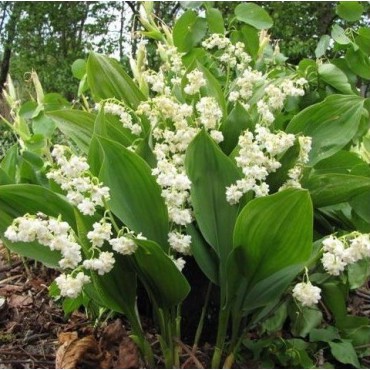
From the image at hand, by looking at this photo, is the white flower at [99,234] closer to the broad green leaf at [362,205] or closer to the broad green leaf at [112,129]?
the broad green leaf at [112,129]

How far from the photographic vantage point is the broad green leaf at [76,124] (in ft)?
4.23

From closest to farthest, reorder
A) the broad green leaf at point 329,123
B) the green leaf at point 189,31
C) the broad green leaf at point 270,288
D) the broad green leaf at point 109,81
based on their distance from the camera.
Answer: the broad green leaf at point 270,288, the broad green leaf at point 329,123, the broad green leaf at point 109,81, the green leaf at point 189,31

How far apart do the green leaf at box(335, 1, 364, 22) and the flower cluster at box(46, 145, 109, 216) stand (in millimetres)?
969

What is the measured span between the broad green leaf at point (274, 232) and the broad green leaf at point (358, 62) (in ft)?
2.45

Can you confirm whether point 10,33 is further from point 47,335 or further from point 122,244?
point 122,244

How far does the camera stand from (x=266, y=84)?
1332mm

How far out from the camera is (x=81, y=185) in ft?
2.93

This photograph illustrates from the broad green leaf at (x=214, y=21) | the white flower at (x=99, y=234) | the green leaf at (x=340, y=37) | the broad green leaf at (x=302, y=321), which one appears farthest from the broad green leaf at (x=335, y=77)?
the white flower at (x=99, y=234)

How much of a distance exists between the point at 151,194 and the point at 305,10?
9.36 m

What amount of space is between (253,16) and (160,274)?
943mm

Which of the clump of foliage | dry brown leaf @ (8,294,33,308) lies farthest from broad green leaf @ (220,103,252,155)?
dry brown leaf @ (8,294,33,308)

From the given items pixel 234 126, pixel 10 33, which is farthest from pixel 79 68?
pixel 10 33

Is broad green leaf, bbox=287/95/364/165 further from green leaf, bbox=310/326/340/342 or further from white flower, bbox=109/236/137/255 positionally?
white flower, bbox=109/236/137/255

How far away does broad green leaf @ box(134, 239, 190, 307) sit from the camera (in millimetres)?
923
